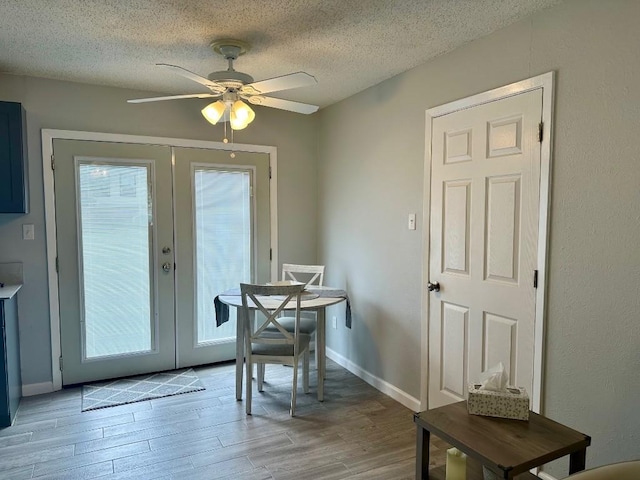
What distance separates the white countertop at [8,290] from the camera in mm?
2775

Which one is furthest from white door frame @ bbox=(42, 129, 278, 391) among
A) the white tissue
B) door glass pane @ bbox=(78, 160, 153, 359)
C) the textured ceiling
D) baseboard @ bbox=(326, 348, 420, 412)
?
the white tissue

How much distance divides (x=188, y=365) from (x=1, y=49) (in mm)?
2728

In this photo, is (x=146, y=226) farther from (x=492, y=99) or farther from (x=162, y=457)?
(x=492, y=99)

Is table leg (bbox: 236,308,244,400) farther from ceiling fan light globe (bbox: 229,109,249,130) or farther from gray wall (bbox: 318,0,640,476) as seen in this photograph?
gray wall (bbox: 318,0,640,476)

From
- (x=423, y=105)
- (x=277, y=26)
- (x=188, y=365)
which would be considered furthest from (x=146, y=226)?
(x=423, y=105)

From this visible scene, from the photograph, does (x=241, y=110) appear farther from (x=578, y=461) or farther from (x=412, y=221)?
(x=578, y=461)

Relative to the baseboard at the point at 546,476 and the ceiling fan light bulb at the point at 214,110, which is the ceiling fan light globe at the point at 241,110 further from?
the baseboard at the point at 546,476

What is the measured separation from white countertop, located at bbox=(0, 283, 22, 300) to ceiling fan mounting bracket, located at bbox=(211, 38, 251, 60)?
80.8 inches

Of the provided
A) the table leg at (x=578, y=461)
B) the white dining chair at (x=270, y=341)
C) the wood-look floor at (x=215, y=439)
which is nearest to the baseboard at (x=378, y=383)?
the wood-look floor at (x=215, y=439)

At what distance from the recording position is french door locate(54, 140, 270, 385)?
3.45m

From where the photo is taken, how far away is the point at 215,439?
2.68 m

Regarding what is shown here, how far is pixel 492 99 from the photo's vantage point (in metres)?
2.44

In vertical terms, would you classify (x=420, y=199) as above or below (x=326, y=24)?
below

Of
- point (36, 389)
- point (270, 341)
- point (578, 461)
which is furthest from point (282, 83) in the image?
point (36, 389)
